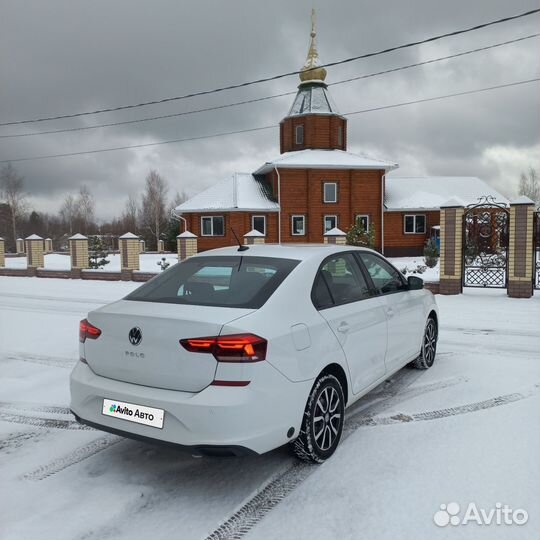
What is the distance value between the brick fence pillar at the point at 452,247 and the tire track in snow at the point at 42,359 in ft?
33.3

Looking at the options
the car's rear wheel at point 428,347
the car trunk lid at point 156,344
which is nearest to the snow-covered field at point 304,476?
the car's rear wheel at point 428,347

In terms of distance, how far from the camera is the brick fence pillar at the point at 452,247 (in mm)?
13000

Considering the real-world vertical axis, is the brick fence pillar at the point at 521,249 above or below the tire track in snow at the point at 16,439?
above

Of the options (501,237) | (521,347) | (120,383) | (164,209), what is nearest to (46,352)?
(120,383)

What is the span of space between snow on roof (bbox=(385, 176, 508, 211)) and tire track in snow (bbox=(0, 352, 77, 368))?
1122 inches

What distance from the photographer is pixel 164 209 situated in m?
60.1

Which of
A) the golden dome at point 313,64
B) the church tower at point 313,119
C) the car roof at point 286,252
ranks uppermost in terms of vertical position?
the golden dome at point 313,64

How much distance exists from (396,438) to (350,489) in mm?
899

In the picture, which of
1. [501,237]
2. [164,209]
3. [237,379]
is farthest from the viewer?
[164,209]

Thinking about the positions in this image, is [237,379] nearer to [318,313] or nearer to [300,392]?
[300,392]

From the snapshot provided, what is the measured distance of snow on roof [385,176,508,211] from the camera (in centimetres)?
3275

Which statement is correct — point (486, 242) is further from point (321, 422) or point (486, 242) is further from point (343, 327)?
point (321, 422)
